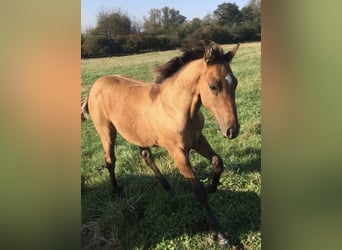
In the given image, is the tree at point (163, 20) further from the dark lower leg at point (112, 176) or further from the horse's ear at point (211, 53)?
the dark lower leg at point (112, 176)

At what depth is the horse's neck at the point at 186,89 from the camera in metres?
2.91

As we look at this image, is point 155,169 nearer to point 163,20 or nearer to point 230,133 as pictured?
point 230,133

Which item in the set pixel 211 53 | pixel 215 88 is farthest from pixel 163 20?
pixel 215 88

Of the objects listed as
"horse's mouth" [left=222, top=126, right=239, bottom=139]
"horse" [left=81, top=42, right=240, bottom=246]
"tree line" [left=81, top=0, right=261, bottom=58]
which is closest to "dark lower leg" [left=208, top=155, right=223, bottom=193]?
"horse" [left=81, top=42, right=240, bottom=246]

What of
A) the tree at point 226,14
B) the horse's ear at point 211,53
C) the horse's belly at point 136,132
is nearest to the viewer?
the horse's ear at point 211,53

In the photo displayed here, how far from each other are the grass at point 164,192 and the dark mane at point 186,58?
6 cm

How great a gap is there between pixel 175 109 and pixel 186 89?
0.15 m

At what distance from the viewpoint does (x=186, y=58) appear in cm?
294

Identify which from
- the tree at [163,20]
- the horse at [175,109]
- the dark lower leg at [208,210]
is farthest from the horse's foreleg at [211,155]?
the tree at [163,20]

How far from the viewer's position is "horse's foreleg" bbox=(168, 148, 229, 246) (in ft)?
9.69

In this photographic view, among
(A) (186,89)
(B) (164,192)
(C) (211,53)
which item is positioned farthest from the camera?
(B) (164,192)

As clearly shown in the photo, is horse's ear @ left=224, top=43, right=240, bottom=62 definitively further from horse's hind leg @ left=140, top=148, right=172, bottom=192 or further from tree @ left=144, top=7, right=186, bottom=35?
horse's hind leg @ left=140, top=148, right=172, bottom=192
